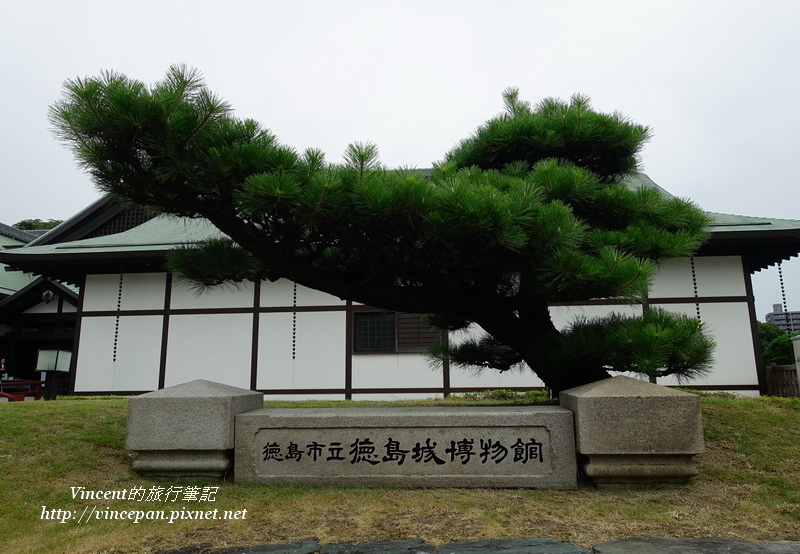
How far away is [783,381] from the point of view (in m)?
8.96

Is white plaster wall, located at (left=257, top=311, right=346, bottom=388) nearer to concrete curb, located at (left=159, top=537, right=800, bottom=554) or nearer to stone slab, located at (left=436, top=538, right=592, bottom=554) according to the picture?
concrete curb, located at (left=159, top=537, right=800, bottom=554)

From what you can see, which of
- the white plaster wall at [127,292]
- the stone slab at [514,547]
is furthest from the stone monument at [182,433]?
the white plaster wall at [127,292]

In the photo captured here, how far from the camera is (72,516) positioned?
12.5ft

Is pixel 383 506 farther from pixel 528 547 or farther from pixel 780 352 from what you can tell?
pixel 780 352

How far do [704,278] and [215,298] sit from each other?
857cm

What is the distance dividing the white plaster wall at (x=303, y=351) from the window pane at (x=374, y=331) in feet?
1.12

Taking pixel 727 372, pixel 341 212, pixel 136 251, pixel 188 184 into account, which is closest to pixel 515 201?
pixel 341 212

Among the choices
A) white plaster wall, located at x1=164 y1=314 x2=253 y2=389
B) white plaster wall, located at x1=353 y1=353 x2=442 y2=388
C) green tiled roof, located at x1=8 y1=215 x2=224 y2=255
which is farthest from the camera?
green tiled roof, located at x1=8 y1=215 x2=224 y2=255

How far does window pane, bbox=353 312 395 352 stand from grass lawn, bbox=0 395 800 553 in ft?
17.3

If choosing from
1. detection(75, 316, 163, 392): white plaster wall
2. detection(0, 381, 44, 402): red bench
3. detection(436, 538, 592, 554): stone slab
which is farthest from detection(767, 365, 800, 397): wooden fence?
detection(0, 381, 44, 402): red bench

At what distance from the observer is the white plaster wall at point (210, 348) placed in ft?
32.9

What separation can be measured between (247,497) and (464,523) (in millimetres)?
1638

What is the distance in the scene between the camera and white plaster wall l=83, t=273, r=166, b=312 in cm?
1048

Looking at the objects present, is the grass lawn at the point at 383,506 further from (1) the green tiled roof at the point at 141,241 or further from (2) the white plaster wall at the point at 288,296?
(1) the green tiled roof at the point at 141,241
